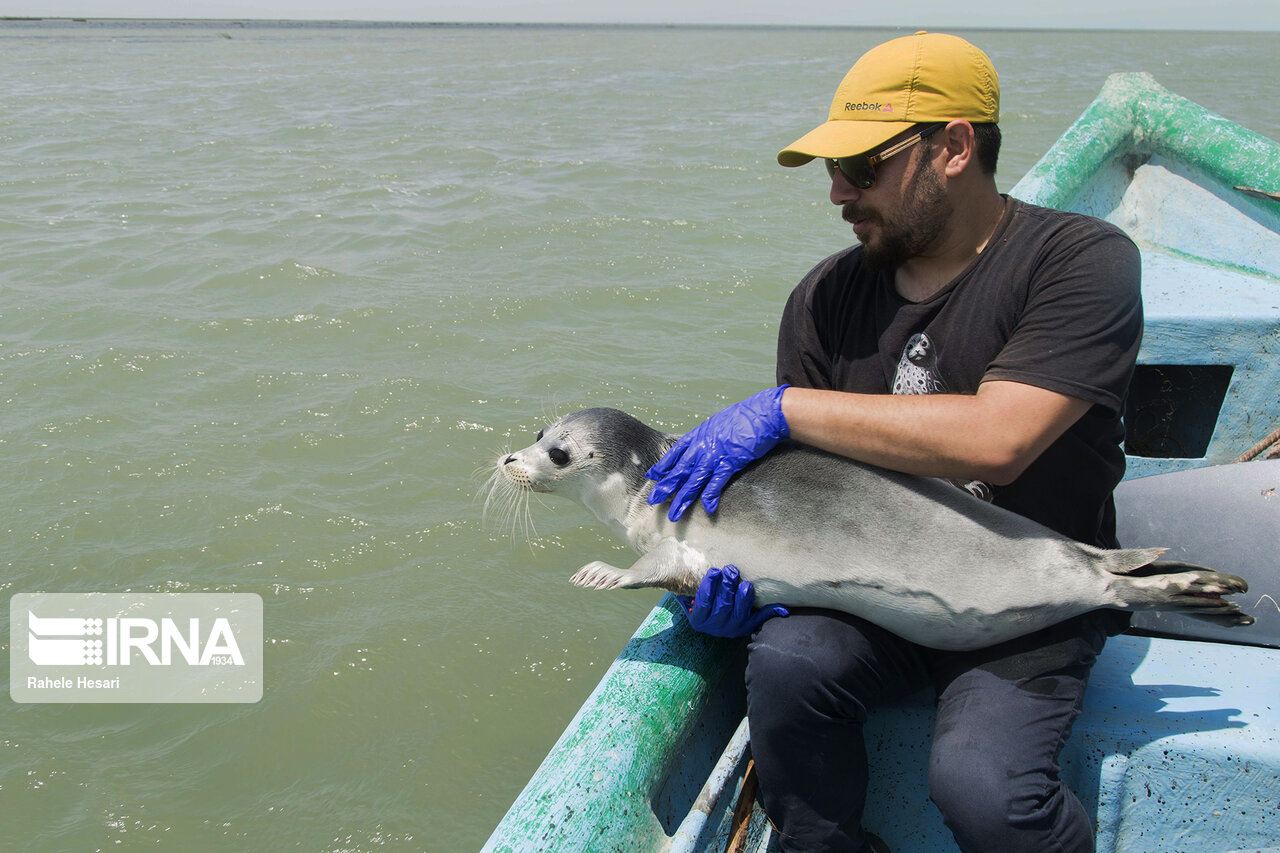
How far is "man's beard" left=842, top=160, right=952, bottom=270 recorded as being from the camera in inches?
96.0

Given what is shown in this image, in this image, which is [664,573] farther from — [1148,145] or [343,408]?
[1148,145]

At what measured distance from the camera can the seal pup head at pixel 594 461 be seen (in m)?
2.98

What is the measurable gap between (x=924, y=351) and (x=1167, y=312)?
2.29 m

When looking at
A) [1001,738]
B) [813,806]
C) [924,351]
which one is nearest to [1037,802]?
[1001,738]

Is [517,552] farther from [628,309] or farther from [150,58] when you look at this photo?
[150,58]

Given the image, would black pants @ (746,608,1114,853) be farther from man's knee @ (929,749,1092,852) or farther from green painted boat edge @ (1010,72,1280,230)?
green painted boat edge @ (1010,72,1280,230)

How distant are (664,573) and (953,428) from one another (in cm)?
86

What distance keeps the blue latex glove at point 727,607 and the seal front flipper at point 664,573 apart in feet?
0.20

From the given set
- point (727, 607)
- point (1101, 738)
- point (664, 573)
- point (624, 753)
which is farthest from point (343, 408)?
point (1101, 738)

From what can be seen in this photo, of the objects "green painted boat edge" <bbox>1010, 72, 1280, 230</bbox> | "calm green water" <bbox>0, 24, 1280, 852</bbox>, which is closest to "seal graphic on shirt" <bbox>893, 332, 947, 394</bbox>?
"calm green water" <bbox>0, 24, 1280, 852</bbox>

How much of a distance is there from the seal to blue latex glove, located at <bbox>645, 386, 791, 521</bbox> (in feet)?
0.19

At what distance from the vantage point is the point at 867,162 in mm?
2436

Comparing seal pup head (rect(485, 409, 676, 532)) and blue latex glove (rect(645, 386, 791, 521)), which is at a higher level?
blue latex glove (rect(645, 386, 791, 521))

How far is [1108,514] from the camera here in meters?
2.58
